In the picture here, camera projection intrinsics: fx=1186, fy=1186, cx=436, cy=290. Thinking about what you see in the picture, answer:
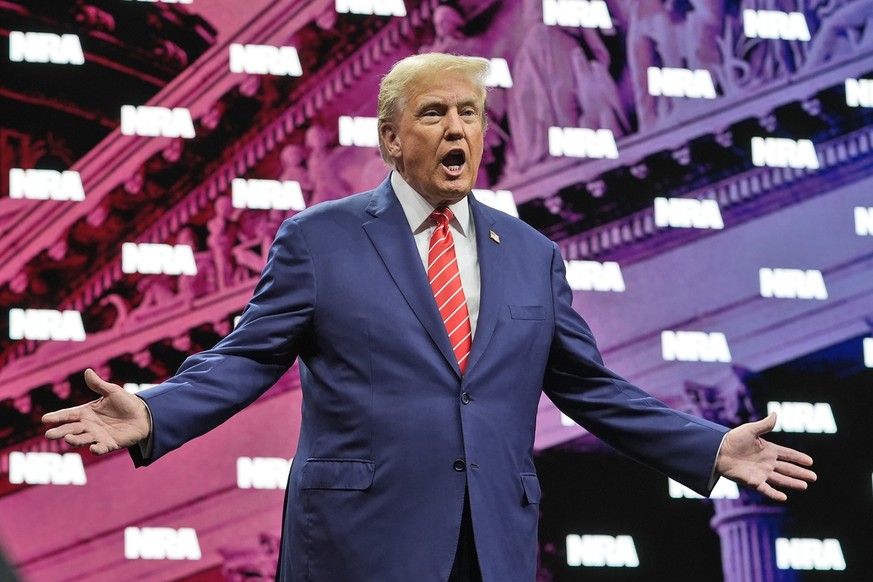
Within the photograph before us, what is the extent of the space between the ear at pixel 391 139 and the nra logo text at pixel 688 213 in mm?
2095

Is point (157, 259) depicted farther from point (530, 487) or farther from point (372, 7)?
point (530, 487)

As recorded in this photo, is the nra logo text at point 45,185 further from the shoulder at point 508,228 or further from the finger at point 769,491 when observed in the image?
the finger at point 769,491

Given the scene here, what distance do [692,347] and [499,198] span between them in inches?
33.1

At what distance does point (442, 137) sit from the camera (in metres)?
2.16

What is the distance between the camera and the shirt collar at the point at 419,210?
2.19 m

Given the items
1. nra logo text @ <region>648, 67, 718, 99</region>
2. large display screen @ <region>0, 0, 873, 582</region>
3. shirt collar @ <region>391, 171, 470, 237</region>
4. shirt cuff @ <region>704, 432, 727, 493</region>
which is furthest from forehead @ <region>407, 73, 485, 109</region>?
nra logo text @ <region>648, 67, 718, 99</region>

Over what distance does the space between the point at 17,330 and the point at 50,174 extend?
0.53 m

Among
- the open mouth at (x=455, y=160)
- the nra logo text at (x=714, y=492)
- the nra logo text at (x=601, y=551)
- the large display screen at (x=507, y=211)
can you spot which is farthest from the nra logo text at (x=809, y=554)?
the open mouth at (x=455, y=160)

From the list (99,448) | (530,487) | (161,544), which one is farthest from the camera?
(161,544)

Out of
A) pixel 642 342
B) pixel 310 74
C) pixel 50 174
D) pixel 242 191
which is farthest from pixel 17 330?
pixel 642 342

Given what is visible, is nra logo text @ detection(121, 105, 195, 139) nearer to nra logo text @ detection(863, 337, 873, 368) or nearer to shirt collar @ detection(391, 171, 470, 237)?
shirt collar @ detection(391, 171, 470, 237)

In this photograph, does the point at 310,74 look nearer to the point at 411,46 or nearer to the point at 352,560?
the point at 411,46

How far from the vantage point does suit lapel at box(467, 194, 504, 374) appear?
6.67 ft

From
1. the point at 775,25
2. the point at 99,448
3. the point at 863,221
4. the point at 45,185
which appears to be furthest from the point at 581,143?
the point at 99,448
